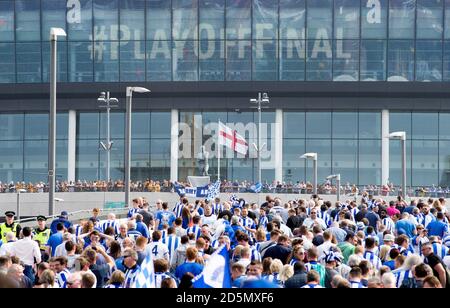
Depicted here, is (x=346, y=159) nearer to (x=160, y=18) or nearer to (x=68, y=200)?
(x=160, y=18)

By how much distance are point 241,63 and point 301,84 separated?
383cm

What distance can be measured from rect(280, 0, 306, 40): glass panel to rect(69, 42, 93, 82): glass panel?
1194 centimetres

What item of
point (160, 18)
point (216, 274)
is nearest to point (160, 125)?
point (160, 18)

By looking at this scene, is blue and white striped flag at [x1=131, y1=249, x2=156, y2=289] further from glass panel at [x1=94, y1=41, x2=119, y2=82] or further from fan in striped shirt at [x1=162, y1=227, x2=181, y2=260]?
glass panel at [x1=94, y1=41, x2=119, y2=82]

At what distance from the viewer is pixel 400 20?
64.5 meters

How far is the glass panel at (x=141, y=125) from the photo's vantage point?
67000 millimetres

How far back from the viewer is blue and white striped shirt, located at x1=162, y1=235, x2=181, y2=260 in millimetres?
16706

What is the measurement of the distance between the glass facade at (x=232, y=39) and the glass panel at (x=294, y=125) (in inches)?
109

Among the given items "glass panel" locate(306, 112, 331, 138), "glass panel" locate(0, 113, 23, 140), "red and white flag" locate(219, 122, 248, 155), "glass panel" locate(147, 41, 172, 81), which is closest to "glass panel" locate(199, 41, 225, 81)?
"glass panel" locate(147, 41, 172, 81)

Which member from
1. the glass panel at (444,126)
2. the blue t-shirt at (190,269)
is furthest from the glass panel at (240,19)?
the blue t-shirt at (190,269)

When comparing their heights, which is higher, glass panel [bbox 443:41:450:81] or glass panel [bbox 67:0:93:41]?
glass panel [bbox 67:0:93:41]
